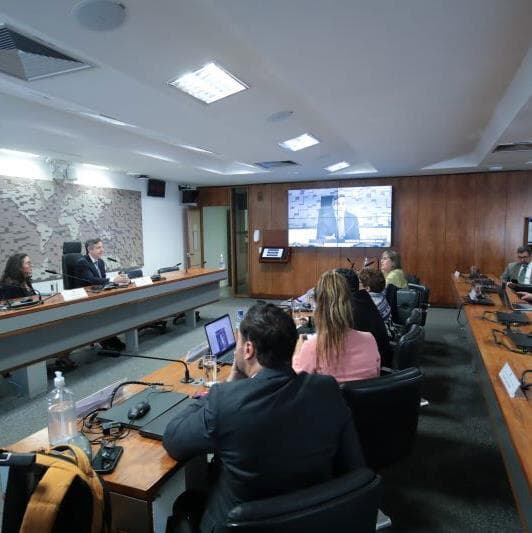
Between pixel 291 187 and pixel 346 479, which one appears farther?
pixel 291 187

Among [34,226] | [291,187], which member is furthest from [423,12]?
[291,187]

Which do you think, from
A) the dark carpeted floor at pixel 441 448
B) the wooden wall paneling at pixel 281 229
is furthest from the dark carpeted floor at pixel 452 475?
the wooden wall paneling at pixel 281 229

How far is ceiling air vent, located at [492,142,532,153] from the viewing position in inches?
159

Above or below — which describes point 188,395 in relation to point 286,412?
below

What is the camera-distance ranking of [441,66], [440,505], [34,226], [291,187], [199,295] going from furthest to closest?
[291,187] < [199,295] < [34,226] < [441,66] < [440,505]

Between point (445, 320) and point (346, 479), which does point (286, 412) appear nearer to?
point (346, 479)

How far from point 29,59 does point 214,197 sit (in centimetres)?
621

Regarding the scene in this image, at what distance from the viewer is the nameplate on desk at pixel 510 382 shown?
1.72 metres

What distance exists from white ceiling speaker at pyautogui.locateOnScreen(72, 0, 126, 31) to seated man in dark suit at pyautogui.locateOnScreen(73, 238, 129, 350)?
10.3ft

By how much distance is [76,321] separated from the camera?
382 centimetres

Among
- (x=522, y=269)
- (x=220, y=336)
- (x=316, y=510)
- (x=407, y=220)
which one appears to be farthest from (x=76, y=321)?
(x=407, y=220)

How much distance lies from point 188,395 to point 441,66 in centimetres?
237

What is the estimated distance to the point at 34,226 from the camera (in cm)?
520

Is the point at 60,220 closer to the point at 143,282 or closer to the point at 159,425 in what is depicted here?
the point at 143,282
